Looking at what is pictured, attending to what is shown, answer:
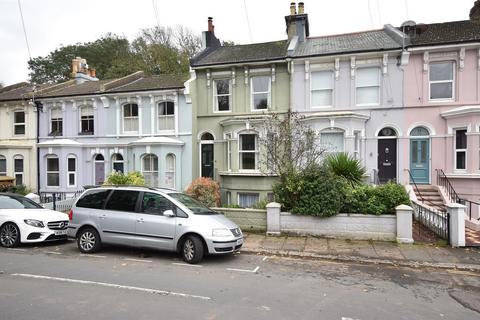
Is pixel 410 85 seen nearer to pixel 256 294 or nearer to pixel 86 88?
pixel 256 294

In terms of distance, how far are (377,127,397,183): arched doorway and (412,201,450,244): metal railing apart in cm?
366

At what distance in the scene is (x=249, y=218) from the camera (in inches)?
450

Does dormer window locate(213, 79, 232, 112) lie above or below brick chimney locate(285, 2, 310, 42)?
below

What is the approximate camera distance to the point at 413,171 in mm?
15977

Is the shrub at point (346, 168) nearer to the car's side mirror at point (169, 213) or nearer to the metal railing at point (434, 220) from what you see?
the metal railing at point (434, 220)

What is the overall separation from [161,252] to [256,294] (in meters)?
3.80

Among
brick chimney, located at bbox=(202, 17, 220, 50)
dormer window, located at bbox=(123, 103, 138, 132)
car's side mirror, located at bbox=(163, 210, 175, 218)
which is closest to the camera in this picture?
car's side mirror, located at bbox=(163, 210, 175, 218)

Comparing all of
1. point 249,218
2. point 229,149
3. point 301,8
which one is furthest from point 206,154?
point 301,8

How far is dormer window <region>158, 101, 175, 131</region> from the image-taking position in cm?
1887

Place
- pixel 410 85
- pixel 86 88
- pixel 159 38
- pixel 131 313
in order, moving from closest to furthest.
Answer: pixel 131 313 → pixel 410 85 → pixel 86 88 → pixel 159 38

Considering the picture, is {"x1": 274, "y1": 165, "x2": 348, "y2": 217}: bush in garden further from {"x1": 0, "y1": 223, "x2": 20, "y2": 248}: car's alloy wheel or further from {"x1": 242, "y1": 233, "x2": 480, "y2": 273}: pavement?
{"x1": 0, "y1": 223, "x2": 20, "y2": 248}: car's alloy wheel

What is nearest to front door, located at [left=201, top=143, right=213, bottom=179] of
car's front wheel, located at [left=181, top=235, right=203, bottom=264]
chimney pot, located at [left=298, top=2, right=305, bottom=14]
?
chimney pot, located at [left=298, top=2, right=305, bottom=14]

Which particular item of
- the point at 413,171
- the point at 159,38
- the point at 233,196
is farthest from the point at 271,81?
the point at 159,38

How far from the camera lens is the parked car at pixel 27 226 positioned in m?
9.32
